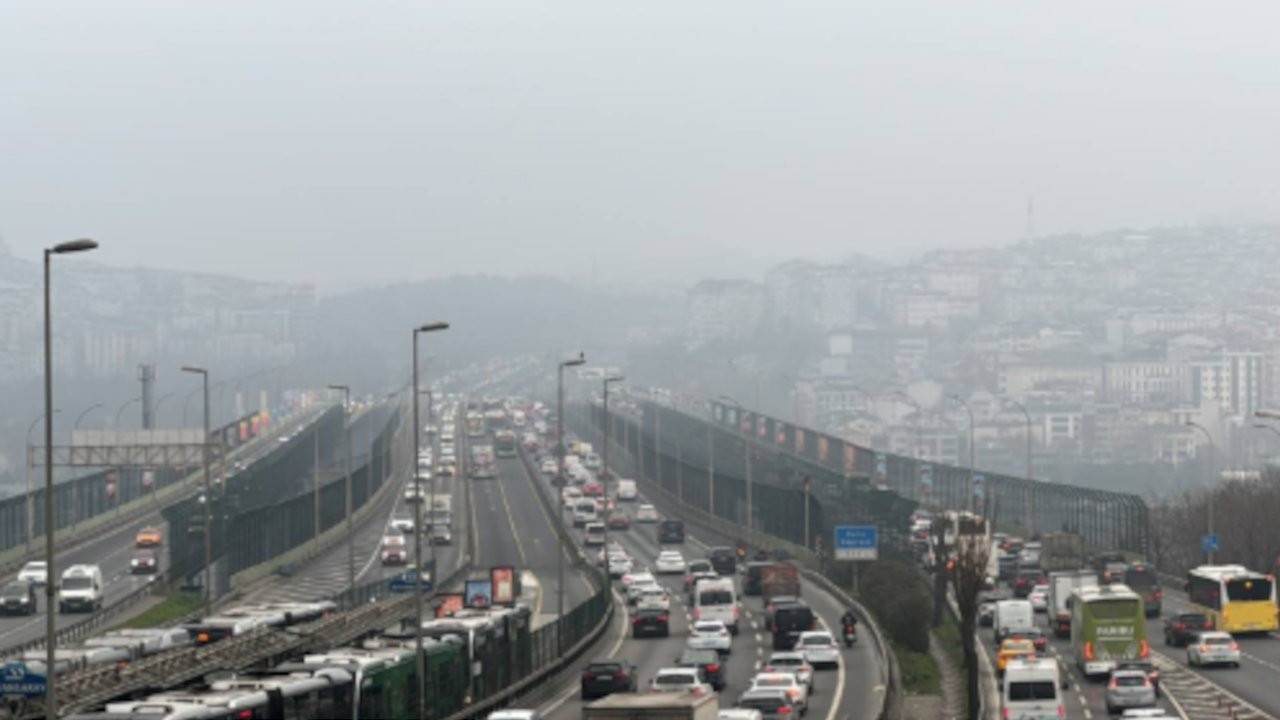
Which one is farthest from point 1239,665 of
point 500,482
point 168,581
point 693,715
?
point 500,482

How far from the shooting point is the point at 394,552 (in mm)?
88562

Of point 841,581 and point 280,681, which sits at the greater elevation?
point 280,681

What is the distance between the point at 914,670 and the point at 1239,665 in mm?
6999

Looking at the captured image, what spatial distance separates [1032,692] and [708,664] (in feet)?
28.9

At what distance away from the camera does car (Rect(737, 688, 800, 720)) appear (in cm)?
3544

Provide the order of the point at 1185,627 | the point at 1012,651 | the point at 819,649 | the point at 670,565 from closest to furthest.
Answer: the point at 1012,651 → the point at 819,649 → the point at 1185,627 → the point at 670,565

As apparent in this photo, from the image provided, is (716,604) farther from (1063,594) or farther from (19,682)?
(19,682)

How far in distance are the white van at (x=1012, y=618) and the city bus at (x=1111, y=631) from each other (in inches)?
317

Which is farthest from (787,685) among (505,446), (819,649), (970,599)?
(505,446)

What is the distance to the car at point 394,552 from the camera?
8800 cm

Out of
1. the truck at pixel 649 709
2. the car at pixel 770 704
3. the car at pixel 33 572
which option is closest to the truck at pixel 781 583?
the car at pixel 33 572

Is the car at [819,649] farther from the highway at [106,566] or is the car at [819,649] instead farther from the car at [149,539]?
the car at [149,539]

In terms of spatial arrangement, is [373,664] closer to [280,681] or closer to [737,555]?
[280,681]

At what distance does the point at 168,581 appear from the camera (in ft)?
230
